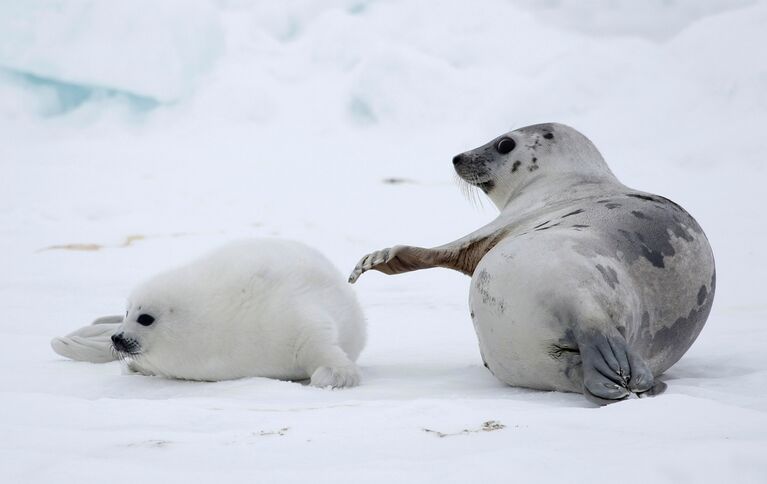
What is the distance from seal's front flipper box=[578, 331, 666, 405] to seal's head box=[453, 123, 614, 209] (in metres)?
0.98

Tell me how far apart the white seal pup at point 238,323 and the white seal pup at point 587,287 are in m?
0.23

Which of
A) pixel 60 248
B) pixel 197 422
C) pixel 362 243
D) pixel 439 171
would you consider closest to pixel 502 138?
pixel 197 422

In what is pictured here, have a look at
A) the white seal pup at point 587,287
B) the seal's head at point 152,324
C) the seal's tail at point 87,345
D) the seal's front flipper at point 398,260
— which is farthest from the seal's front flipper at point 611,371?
the seal's tail at point 87,345

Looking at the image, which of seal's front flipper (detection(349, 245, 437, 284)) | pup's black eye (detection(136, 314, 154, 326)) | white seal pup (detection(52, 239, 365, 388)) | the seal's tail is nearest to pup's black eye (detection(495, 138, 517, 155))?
seal's front flipper (detection(349, 245, 437, 284))

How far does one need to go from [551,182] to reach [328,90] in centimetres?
897

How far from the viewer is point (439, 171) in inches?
384

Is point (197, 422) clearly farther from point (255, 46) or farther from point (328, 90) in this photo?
point (255, 46)

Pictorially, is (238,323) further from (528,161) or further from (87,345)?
(528,161)

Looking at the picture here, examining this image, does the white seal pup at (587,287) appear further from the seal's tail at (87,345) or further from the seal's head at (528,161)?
the seal's tail at (87,345)

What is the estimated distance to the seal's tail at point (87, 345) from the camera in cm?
273

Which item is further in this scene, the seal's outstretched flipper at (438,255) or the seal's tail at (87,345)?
the seal's tail at (87,345)

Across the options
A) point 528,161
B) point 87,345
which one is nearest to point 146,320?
point 87,345

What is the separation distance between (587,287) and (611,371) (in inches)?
8.9

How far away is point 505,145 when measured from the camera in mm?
2971
